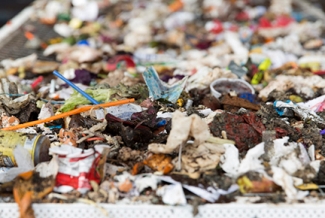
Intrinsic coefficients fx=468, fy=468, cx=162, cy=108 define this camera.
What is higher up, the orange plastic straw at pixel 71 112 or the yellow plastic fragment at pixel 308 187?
the orange plastic straw at pixel 71 112

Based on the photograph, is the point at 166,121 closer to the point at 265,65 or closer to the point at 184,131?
the point at 184,131

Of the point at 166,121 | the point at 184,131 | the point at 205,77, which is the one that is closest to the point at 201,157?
the point at 184,131

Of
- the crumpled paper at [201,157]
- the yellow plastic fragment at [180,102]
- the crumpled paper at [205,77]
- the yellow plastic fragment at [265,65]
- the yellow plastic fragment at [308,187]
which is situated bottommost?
the yellow plastic fragment at [265,65]

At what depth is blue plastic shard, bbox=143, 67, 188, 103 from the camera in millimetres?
2771

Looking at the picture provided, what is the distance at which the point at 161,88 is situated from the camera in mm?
2842

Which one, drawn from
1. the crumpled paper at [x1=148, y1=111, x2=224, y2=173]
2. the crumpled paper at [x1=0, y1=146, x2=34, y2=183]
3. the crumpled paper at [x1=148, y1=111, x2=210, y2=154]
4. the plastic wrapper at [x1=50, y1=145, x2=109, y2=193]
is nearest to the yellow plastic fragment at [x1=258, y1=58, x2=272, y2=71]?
the crumpled paper at [x1=148, y1=111, x2=224, y2=173]

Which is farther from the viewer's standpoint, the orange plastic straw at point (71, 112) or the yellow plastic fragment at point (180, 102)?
the yellow plastic fragment at point (180, 102)

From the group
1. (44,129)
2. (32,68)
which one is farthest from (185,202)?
(32,68)

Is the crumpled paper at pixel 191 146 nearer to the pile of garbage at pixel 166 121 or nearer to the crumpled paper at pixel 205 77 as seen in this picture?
the pile of garbage at pixel 166 121

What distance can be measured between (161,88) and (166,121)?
0.45 meters

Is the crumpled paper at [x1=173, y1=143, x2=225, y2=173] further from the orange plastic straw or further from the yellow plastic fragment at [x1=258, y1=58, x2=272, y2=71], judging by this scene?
the yellow plastic fragment at [x1=258, y1=58, x2=272, y2=71]

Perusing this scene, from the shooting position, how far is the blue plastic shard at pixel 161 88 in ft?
9.09

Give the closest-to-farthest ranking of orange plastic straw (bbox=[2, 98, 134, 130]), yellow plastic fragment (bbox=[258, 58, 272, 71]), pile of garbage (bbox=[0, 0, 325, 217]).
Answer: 1. pile of garbage (bbox=[0, 0, 325, 217])
2. orange plastic straw (bbox=[2, 98, 134, 130])
3. yellow plastic fragment (bbox=[258, 58, 272, 71])

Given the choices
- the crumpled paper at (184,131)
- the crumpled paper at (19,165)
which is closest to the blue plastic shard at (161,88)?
the crumpled paper at (184,131)
